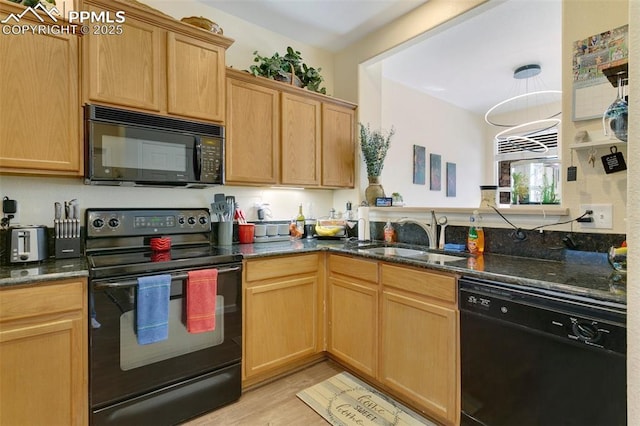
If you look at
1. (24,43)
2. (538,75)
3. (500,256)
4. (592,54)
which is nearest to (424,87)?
(538,75)

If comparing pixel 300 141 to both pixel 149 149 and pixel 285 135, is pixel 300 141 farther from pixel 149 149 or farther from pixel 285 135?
pixel 149 149

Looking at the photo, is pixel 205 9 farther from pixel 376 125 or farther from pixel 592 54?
pixel 592 54

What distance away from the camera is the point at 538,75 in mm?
3795

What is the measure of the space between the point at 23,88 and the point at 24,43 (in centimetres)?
23

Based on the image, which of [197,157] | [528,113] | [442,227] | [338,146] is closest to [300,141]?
[338,146]

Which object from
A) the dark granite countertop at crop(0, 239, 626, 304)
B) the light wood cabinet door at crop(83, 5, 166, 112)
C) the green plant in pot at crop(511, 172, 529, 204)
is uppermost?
the light wood cabinet door at crop(83, 5, 166, 112)

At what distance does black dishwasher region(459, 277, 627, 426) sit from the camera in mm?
1172

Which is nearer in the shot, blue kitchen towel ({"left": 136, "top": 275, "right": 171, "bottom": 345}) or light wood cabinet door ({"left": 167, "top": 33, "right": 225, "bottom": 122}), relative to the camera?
blue kitchen towel ({"left": 136, "top": 275, "right": 171, "bottom": 345})

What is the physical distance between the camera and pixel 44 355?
1449 millimetres

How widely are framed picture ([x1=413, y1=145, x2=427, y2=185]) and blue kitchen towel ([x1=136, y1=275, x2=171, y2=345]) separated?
3351 millimetres

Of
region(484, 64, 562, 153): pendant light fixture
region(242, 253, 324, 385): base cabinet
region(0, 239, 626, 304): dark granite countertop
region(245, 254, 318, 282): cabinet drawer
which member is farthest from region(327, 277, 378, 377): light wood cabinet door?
region(484, 64, 562, 153): pendant light fixture

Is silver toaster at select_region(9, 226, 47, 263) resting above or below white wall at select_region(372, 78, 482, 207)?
below

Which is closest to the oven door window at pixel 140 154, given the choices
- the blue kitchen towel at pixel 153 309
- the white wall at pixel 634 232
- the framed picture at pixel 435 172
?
the blue kitchen towel at pixel 153 309

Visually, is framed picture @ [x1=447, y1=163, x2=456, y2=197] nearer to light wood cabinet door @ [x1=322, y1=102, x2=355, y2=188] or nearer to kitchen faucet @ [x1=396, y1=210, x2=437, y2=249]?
light wood cabinet door @ [x1=322, y1=102, x2=355, y2=188]
